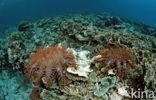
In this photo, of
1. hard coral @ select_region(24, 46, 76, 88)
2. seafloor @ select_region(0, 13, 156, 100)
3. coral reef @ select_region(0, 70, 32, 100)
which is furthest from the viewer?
coral reef @ select_region(0, 70, 32, 100)

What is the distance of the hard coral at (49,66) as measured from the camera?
323 centimetres

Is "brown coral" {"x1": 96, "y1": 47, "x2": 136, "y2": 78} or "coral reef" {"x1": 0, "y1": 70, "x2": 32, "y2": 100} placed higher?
"brown coral" {"x1": 96, "y1": 47, "x2": 136, "y2": 78}

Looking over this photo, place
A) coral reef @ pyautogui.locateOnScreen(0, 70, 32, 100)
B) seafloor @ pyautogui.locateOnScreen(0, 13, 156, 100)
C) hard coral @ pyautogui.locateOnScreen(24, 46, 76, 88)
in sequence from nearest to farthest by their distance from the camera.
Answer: seafloor @ pyautogui.locateOnScreen(0, 13, 156, 100) < hard coral @ pyautogui.locateOnScreen(24, 46, 76, 88) < coral reef @ pyautogui.locateOnScreen(0, 70, 32, 100)

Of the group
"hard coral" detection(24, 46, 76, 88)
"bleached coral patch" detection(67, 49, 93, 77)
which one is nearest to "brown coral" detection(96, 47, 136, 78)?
"bleached coral patch" detection(67, 49, 93, 77)

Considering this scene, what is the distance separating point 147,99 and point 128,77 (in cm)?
62

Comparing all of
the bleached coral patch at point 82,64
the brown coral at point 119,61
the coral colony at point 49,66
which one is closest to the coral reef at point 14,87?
the coral colony at point 49,66

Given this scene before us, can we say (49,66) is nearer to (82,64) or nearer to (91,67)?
(82,64)

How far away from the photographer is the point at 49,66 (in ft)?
10.6

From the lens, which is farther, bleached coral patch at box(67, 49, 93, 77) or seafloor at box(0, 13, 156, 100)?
bleached coral patch at box(67, 49, 93, 77)

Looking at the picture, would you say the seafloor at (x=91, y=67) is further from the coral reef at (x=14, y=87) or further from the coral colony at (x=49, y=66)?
the coral colony at (x=49, y=66)

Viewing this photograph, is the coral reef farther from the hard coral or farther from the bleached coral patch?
the bleached coral patch

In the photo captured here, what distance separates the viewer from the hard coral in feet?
10.6

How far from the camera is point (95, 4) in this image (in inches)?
2463

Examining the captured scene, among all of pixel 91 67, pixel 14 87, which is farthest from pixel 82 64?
pixel 14 87
